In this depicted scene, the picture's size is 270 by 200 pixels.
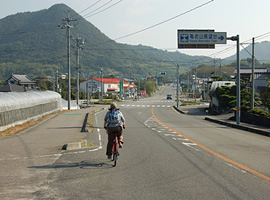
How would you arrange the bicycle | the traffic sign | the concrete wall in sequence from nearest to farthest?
the bicycle → the concrete wall → the traffic sign

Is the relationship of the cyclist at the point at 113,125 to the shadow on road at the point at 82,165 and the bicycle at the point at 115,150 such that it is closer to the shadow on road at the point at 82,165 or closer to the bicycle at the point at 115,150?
the bicycle at the point at 115,150

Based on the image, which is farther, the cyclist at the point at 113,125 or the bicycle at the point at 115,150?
the cyclist at the point at 113,125

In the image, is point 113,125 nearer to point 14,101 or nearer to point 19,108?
point 14,101

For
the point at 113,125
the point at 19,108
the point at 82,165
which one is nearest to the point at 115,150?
the point at 113,125

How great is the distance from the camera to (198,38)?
80.7ft

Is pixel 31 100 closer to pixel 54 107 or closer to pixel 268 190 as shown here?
pixel 54 107

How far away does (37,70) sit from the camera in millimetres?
173125

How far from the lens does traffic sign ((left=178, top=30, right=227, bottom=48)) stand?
2439cm

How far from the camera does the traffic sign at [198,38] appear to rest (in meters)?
24.4

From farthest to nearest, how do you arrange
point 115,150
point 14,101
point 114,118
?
1. point 14,101
2. point 114,118
3. point 115,150

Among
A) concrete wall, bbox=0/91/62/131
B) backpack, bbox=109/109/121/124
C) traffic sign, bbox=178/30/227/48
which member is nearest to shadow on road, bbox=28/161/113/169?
backpack, bbox=109/109/121/124

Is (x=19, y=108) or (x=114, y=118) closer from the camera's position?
(x=114, y=118)

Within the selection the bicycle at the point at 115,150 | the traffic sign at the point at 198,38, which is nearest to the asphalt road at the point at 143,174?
the bicycle at the point at 115,150

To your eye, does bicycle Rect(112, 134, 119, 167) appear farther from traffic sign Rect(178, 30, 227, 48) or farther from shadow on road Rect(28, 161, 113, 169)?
traffic sign Rect(178, 30, 227, 48)
